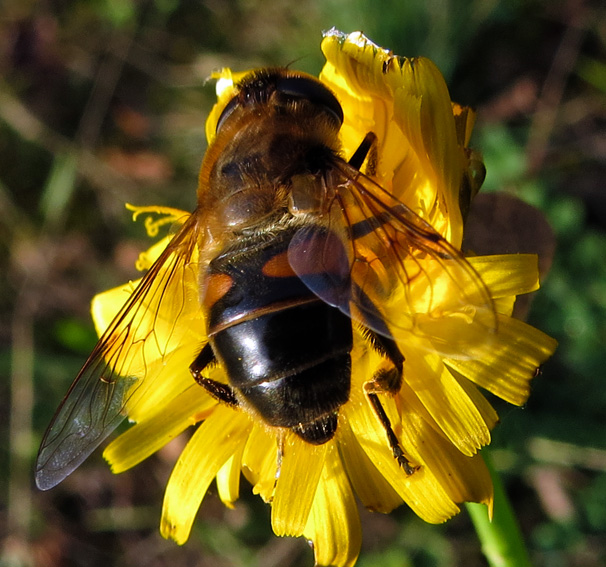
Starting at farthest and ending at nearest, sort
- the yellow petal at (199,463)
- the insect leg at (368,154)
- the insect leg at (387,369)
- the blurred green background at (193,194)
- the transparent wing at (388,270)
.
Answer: the blurred green background at (193,194)
the yellow petal at (199,463)
the insect leg at (368,154)
the insect leg at (387,369)
the transparent wing at (388,270)

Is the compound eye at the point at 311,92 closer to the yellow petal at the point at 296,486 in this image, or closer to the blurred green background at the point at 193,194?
the yellow petal at the point at 296,486

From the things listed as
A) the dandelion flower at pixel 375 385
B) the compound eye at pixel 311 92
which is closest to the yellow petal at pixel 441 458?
→ the dandelion flower at pixel 375 385

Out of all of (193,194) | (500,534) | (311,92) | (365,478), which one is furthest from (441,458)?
(193,194)

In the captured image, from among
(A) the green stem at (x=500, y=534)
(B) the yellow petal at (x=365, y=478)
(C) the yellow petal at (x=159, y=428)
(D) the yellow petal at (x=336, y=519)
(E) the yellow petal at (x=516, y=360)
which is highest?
(E) the yellow petal at (x=516, y=360)

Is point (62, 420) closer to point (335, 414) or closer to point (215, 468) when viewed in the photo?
point (215, 468)

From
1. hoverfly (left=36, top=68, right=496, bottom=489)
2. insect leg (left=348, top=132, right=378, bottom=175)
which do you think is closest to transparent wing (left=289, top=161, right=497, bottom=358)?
hoverfly (left=36, top=68, right=496, bottom=489)

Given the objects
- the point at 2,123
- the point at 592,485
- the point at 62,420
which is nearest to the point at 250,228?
the point at 62,420

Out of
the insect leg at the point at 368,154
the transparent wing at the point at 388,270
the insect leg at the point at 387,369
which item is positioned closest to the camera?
Result: the transparent wing at the point at 388,270
